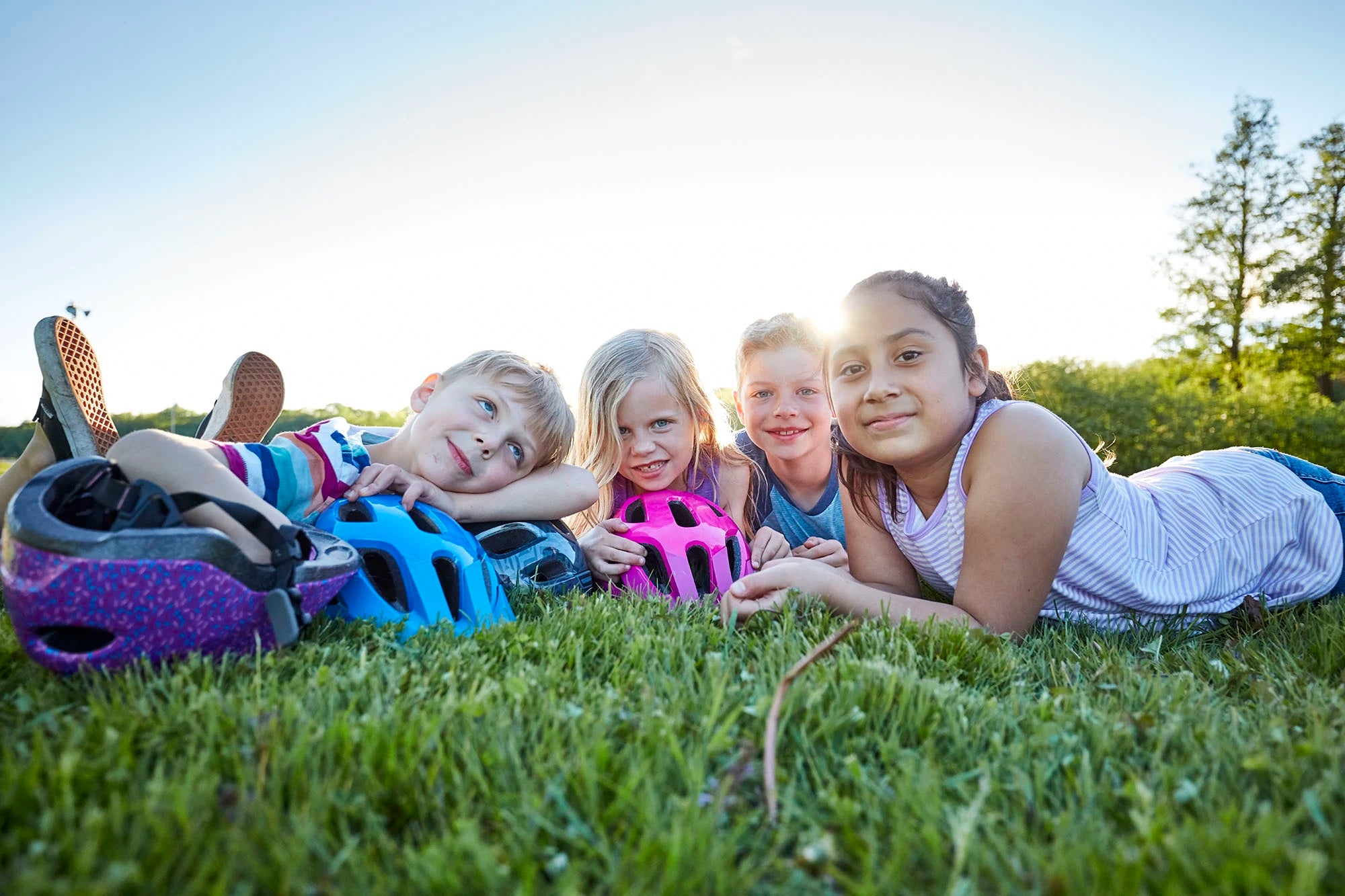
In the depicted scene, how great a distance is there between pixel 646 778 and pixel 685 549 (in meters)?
2.35

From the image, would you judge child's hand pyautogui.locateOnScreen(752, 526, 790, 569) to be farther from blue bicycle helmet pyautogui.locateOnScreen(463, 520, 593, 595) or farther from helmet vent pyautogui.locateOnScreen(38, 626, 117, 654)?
helmet vent pyautogui.locateOnScreen(38, 626, 117, 654)

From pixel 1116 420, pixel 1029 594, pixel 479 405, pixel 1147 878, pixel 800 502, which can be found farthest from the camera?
pixel 1116 420

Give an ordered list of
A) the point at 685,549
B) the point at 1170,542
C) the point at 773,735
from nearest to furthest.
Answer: the point at 773,735 < the point at 1170,542 < the point at 685,549

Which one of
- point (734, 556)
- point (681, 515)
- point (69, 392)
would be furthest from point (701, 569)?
point (69, 392)

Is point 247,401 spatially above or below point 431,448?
above

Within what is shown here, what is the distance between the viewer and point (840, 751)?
67.2 inches

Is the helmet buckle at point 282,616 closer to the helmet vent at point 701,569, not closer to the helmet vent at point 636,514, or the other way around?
the helmet vent at point 701,569

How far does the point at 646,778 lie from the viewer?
1451mm

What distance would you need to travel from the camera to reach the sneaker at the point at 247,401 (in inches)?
166

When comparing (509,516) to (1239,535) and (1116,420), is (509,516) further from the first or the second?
(1116,420)

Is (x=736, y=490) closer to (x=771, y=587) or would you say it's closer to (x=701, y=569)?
(x=701, y=569)

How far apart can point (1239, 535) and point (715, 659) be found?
2945 millimetres

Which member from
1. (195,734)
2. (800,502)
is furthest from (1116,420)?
(195,734)

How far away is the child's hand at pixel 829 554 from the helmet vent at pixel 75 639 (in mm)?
2960
